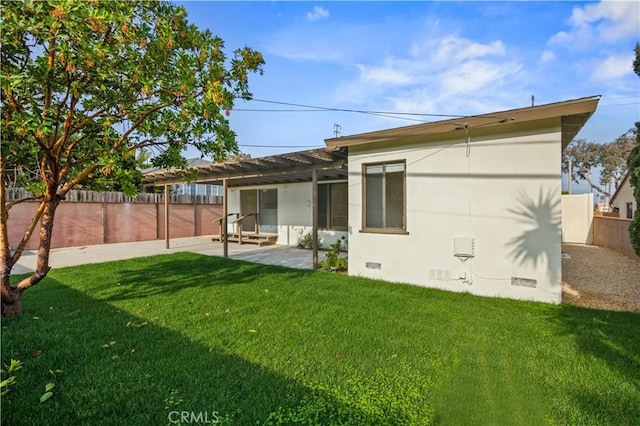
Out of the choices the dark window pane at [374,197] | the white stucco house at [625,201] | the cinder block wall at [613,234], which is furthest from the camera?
the white stucco house at [625,201]

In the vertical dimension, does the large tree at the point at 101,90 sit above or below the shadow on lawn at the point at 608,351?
above

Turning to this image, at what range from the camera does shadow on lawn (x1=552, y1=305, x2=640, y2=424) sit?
230 cm

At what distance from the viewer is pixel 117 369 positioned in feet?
9.36

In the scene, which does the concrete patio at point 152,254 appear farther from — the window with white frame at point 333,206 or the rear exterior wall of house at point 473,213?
the rear exterior wall of house at point 473,213

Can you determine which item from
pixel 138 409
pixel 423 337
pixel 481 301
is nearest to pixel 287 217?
pixel 481 301

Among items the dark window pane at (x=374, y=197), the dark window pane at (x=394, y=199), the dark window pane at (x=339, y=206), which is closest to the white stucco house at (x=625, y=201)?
the dark window pane at (x=339, y=206)

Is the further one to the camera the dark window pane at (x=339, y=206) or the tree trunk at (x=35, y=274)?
the dark window pane at (x=339, y=206)

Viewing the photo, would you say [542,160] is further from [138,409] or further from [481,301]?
[138,409]

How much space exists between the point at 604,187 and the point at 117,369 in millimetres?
42850

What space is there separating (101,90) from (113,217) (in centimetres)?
1056

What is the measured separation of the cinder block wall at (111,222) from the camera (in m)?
10.8
